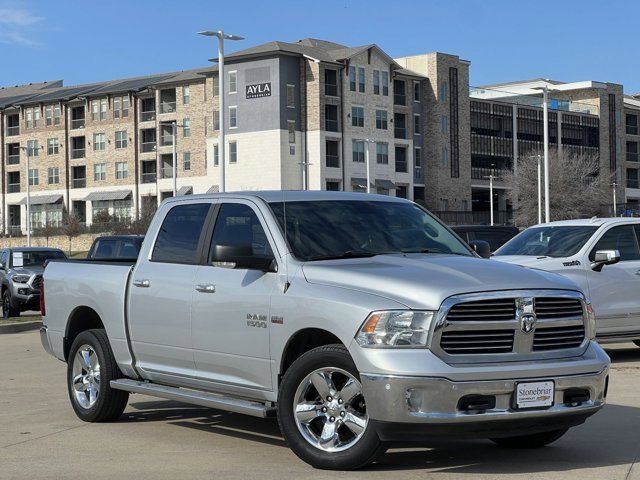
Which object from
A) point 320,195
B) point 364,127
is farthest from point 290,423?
point 364,127

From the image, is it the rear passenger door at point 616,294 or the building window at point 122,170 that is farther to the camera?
the building window at point 122,170

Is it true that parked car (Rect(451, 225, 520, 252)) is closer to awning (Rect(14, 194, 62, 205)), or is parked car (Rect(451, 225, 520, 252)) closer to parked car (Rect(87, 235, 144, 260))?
parked car (Rect(87, 235, 144, 260))

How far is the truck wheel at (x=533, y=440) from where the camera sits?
334 inches

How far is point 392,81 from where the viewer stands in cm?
9850

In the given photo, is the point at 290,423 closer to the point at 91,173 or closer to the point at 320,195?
the point at 320,195

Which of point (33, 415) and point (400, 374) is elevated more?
point (400, 374)

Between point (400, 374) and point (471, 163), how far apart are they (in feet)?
341

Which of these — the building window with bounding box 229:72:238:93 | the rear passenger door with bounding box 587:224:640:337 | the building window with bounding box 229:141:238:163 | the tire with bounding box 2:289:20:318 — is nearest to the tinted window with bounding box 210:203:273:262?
the rear passenger door with bounding box 587:224:640:337

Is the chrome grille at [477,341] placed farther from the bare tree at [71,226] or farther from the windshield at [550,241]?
the bare tree at [71,226]

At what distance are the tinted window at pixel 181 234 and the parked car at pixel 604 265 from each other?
675cm

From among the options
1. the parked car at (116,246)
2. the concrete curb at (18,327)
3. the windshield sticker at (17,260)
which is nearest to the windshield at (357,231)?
the concrete curb at (18,327)

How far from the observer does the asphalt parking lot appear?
770cm

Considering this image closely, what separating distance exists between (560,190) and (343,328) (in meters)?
90.9

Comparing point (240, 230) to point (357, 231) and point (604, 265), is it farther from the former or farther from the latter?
point (604, 265)
